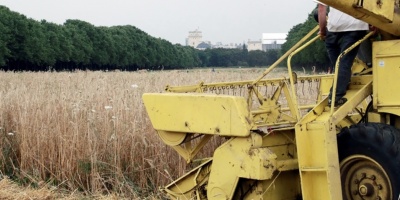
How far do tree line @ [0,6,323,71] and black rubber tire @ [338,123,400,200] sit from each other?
139ft

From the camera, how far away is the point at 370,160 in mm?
5262

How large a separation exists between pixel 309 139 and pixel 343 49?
3.30 ft

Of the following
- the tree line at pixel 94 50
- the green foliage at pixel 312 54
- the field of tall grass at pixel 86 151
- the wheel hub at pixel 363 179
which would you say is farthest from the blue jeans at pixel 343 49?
the tree line at pixel 94 50

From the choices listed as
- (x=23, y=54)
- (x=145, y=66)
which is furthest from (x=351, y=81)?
(x=145, y=66)

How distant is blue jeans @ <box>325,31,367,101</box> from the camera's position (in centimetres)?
566

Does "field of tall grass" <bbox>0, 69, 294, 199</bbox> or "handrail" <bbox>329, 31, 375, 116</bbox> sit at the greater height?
"handrail" <bbox>329, 31, 375, 116</bbox>

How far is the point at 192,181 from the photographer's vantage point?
642 cm

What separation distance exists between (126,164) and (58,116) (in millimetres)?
1543

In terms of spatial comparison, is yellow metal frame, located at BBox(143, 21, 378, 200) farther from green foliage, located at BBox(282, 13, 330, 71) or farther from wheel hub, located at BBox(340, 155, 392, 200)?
green foliage, located at BBox(282, 13, 330, 71)

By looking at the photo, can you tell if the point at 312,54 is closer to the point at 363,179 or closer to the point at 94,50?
the point at 94,50

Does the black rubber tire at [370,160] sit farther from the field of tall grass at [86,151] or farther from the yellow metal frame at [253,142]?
the field of tall grass at [86,151]

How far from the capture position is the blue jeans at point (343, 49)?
18.6ft

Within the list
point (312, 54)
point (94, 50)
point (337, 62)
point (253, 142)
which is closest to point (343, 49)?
point (337, 62)

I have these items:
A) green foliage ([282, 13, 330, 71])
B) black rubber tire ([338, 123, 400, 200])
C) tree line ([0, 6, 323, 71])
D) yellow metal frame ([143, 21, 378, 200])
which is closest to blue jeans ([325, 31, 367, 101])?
yellow metal frame ([143, 21, 378, 200])
